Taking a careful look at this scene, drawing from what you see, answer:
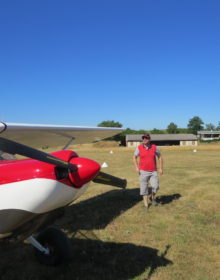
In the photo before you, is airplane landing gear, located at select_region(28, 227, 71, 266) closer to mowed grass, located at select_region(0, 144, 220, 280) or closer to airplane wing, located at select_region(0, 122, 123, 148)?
mowed grass, located at select_region(0, 144, 220, 280)

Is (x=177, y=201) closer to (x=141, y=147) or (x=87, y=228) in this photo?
(x=141, y=147)

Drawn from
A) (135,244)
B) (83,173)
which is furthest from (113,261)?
(83,173)

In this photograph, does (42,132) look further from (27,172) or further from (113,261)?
(113,261)

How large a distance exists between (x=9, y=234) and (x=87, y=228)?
2459 millimetres

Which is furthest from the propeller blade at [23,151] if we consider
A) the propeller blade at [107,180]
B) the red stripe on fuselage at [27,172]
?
the propeller blade at [107,180]

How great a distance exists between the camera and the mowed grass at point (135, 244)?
3.49m

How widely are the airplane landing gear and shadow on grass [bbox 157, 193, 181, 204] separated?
143 inches

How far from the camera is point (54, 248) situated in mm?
3697

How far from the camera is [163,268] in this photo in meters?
3.53

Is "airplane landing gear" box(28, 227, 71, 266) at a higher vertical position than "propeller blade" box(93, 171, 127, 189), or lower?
lower

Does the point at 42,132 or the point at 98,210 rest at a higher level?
the point at 42,132

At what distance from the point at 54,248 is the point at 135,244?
1403mm

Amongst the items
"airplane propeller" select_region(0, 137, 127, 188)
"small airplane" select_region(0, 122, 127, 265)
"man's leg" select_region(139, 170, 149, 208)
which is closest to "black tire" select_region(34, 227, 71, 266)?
"small airplane" select_region(0, 122, 127, 265)

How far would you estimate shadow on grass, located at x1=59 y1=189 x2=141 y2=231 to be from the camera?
5422 mm
